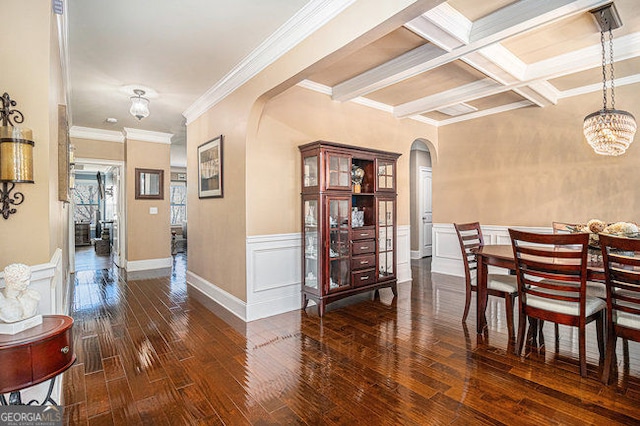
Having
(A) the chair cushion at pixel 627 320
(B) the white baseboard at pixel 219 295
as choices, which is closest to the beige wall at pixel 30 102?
(B) the white baseboard at pixel 219 295

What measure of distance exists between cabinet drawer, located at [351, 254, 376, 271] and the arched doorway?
12.0ft

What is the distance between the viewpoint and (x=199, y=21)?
101 inches

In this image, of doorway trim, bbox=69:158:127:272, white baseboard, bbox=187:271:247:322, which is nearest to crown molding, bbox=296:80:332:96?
white baseboard, bbox=187:271:247:322

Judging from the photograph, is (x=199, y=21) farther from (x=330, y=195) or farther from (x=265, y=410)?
(x=265, y=410)

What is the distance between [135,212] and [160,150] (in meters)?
1.33

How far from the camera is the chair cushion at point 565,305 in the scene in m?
2.30

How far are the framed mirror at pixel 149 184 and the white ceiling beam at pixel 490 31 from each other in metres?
Result: 4.66

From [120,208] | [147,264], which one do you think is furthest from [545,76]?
[120,208]

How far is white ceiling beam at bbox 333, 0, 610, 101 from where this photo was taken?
7.45 feet

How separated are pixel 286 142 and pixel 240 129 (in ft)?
1.80

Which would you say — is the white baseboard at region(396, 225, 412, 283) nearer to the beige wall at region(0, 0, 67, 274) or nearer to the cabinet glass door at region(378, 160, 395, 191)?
the cabinet glass door at region(378, 160, 395, 191)

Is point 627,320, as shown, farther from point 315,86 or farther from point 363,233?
point 315,86

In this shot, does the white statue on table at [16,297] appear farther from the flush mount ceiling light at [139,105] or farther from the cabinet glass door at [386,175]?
the cabinet glass door at [386,175]

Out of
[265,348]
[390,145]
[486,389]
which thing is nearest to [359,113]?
[390,145]
